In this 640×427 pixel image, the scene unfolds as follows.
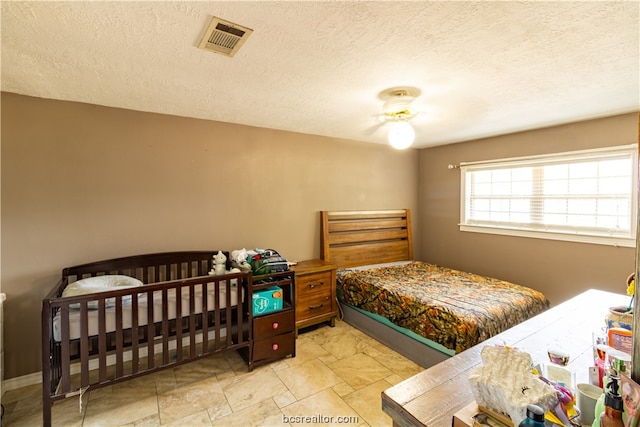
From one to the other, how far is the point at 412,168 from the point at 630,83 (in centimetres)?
270

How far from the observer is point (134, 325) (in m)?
2.00

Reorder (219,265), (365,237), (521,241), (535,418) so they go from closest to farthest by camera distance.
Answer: (535,418) < (219,265) < (521,241) < (365,237)

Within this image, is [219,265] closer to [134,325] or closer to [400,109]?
[134,325]

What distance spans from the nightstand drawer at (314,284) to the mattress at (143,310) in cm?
83

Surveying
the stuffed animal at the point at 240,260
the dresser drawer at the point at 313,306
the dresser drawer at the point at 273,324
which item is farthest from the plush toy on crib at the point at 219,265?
the dresser drawer at the point at 313,306

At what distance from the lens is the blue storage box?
247 centimetres

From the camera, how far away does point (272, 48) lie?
1563 millimetres

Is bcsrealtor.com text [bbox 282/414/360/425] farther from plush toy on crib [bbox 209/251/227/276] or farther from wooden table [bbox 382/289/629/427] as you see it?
plush toy on crib [bbox 209/251/227/276]

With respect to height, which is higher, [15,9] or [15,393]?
[15,9]

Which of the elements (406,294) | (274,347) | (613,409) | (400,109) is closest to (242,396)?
(274,347)

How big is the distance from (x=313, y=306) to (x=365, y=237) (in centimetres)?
132

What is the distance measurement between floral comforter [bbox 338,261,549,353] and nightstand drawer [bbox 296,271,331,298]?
0.27m

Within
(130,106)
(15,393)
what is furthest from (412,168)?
(15,393)

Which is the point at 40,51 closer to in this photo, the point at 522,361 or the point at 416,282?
the point at 522,361
